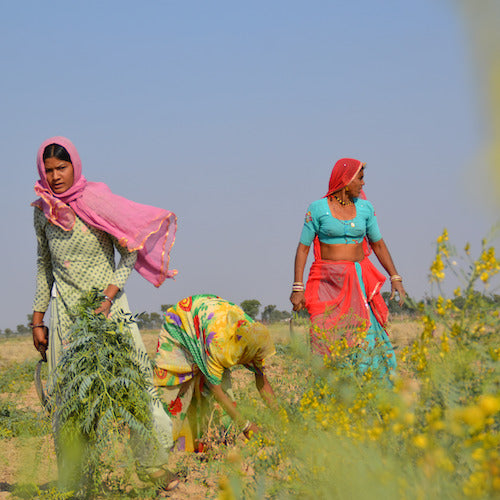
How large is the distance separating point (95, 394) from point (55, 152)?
141 centimetres

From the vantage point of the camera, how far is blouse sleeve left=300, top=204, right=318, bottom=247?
5.91 meters

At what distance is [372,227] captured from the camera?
603 cm

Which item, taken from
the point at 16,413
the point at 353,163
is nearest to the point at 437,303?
the point at 353,163

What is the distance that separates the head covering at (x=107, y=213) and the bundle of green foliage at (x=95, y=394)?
50 cm

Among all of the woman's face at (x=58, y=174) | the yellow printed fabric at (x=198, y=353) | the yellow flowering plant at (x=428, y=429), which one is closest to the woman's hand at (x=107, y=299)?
the woman's face at (x=58, y=174)

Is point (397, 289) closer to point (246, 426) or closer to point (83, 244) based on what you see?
point (246, 426)

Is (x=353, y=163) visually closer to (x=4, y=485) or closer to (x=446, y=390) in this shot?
(x=4, y=485)

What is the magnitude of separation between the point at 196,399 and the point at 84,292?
1694 mm

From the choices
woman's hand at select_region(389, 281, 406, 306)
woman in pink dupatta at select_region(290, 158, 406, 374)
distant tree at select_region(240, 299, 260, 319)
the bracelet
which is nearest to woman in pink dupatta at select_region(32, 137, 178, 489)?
the bracelet

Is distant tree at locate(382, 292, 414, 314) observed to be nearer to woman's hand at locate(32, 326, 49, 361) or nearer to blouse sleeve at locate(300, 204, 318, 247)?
blouse sleeve at locate(300, 204, 318, 247)

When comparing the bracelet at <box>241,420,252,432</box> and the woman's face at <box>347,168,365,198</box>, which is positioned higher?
the woman's face at <box>347,168,365,198</box>

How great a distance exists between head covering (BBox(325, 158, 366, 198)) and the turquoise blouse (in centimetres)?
16

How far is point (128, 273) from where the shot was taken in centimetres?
414

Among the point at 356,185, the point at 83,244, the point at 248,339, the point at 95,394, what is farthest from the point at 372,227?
the point at 95,394
